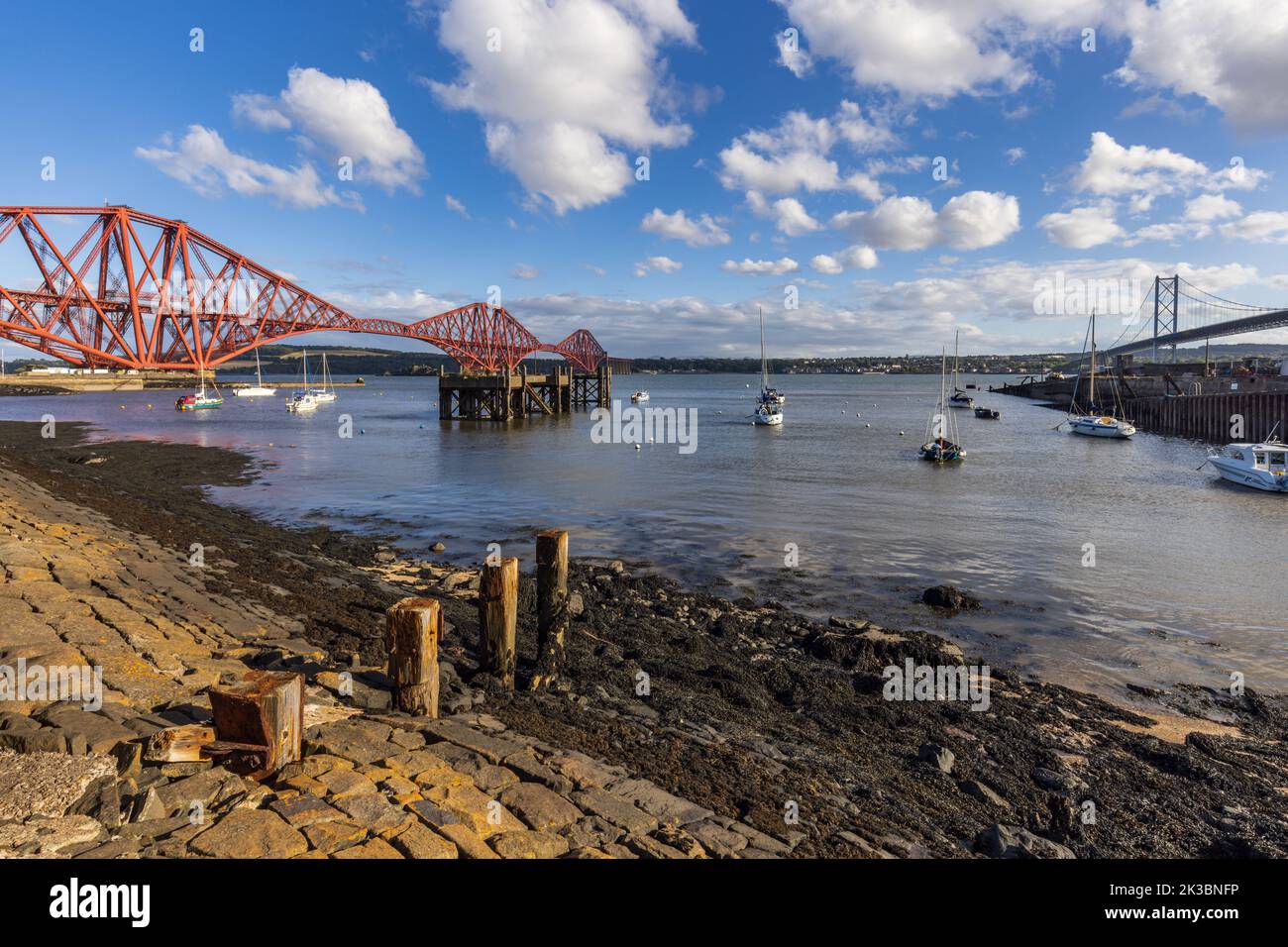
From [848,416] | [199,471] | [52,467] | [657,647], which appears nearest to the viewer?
[657,647]

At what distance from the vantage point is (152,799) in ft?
15.2

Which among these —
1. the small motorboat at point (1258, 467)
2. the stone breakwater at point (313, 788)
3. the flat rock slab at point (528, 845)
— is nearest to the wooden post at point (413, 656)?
the stone breakwater at point (313, 788)

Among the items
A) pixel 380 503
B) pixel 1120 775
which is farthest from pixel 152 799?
pixel 380 503

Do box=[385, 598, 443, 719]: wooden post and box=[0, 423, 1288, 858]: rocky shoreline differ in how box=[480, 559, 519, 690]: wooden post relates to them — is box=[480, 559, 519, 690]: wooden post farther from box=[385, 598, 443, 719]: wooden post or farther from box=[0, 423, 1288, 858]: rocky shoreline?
box=[385, 598, 443, 719]: wooden post

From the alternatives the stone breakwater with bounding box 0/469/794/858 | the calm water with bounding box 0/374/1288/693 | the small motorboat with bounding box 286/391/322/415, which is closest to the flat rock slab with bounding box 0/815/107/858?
the stone breakwater with bounding box 0/469/794/858

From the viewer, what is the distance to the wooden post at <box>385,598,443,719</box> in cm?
695

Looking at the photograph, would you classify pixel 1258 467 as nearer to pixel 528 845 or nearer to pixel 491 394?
pixel 528 845

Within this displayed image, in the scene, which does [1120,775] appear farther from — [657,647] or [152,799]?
[152,799]

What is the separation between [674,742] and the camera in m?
7.14

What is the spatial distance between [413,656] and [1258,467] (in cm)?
3788

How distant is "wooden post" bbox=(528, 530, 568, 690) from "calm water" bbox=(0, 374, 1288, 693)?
5.93 metres

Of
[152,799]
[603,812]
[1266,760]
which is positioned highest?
[152,799]

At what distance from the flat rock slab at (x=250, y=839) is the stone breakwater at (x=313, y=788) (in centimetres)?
1
